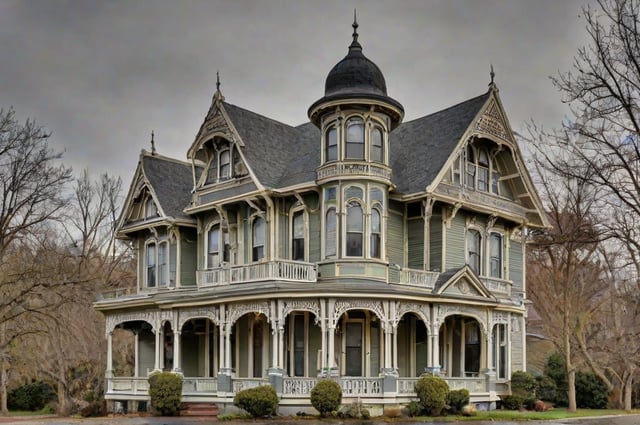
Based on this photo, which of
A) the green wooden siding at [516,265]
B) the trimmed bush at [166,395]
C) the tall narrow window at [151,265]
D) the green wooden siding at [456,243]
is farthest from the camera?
the tall narrow window at [151,265]

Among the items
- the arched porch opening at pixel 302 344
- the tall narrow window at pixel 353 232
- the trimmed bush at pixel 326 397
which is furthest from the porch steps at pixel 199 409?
the tall narrow window at pixel 353 232

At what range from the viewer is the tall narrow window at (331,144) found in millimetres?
29511

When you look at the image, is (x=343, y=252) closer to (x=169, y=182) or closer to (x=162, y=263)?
(x=162, y=263)

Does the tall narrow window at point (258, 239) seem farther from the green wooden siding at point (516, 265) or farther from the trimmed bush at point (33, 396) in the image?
the trimmed bush at point (33, 396)

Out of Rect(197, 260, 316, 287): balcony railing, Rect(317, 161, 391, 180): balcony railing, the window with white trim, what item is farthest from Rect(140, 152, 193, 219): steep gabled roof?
the window with white trim

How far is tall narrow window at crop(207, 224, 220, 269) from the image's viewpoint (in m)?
34.0

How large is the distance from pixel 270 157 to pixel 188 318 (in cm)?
730

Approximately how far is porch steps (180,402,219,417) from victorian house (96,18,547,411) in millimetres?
302

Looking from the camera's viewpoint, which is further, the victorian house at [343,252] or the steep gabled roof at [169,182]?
the steep gabled roof at [169,182]

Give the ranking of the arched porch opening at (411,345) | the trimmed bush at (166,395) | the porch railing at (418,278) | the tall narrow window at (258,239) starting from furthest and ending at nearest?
1. the tall narrow window at (258,239)
2. the arched porch opening at (411,345)
3. the porch railing at (418,278)
4. the trimmed bush at (166,395)

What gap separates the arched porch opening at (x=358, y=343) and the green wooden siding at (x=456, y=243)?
3.95m

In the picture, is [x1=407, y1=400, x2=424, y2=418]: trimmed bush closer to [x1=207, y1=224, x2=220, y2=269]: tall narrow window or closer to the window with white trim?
the window with white trim

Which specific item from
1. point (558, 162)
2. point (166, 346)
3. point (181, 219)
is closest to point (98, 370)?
point (166, 346)

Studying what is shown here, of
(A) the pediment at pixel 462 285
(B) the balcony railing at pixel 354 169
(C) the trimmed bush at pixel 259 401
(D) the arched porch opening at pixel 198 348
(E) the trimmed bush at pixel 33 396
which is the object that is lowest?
(E) the trimmed bush at pixel 33 396
